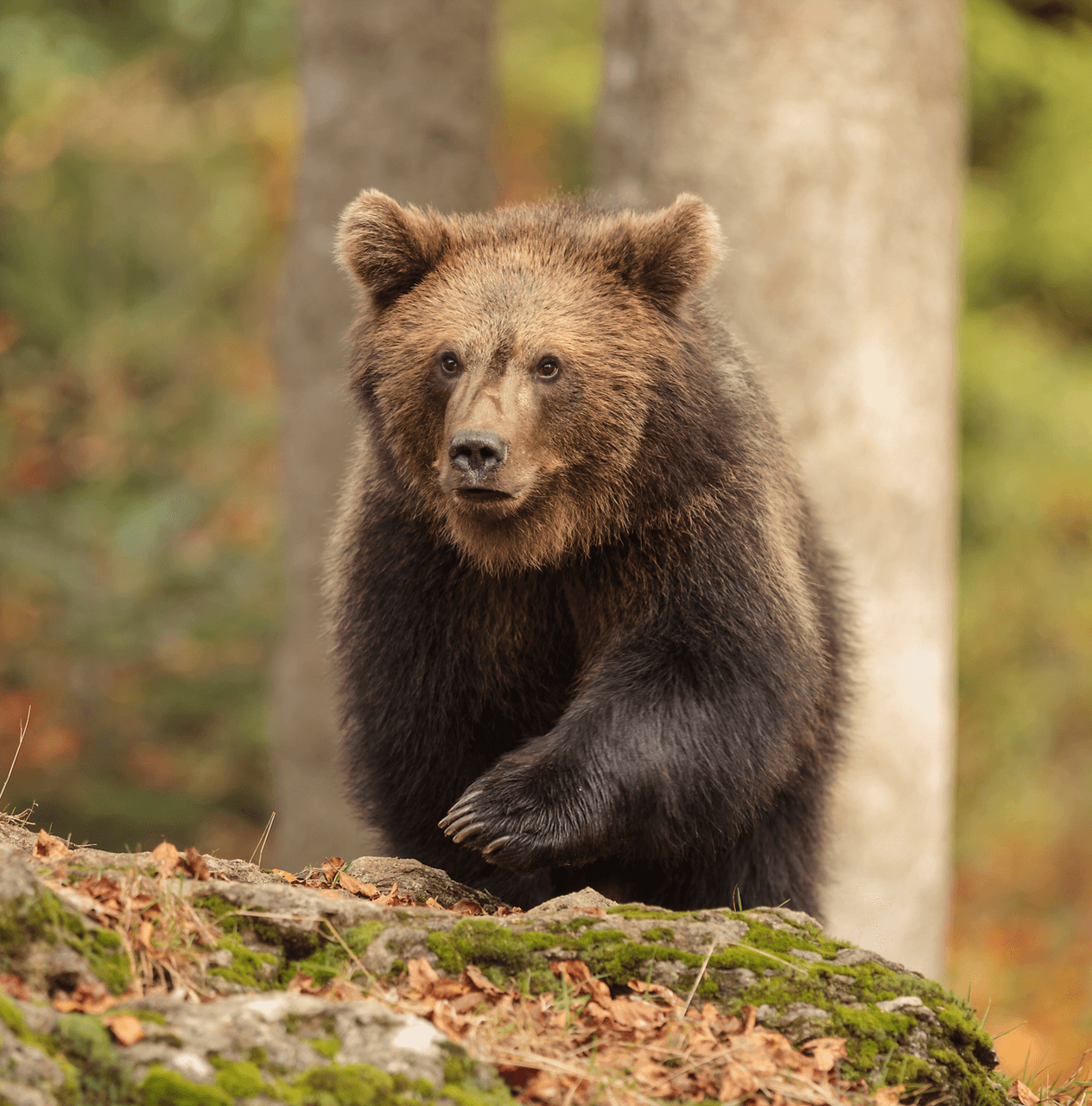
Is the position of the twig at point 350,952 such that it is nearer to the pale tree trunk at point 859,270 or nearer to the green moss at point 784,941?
the green moss at point 784,941

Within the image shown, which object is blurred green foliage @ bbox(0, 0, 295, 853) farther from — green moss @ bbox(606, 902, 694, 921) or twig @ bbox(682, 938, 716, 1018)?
twig @ bbox(682, 938, 716, 1018)

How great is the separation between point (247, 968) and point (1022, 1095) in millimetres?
2124

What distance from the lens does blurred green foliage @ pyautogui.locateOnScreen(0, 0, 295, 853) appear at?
12.3 m

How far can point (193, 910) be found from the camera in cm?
304

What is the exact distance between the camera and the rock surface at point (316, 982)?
2.48m

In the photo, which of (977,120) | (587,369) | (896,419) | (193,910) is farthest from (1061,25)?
(193,910)

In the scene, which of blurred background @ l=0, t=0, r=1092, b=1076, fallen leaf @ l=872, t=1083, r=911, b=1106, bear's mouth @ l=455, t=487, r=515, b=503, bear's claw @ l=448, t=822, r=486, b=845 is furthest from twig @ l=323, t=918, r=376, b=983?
blurred background @ l=0, t=0, r=1092, b=1076

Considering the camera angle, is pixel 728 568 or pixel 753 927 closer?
pixel 753 927

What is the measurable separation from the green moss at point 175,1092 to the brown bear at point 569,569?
66.2 inches

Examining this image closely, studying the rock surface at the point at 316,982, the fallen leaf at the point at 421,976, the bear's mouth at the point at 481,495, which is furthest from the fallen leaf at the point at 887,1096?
the bear's mouth at the point at 481,495

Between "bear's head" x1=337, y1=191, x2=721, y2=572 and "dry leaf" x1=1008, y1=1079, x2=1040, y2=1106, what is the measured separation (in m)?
2.02

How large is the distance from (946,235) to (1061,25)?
5.94 m

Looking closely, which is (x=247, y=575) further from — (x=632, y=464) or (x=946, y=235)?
(x=632, y=464)

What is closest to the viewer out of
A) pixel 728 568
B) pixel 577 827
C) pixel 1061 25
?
pixel 577 827
